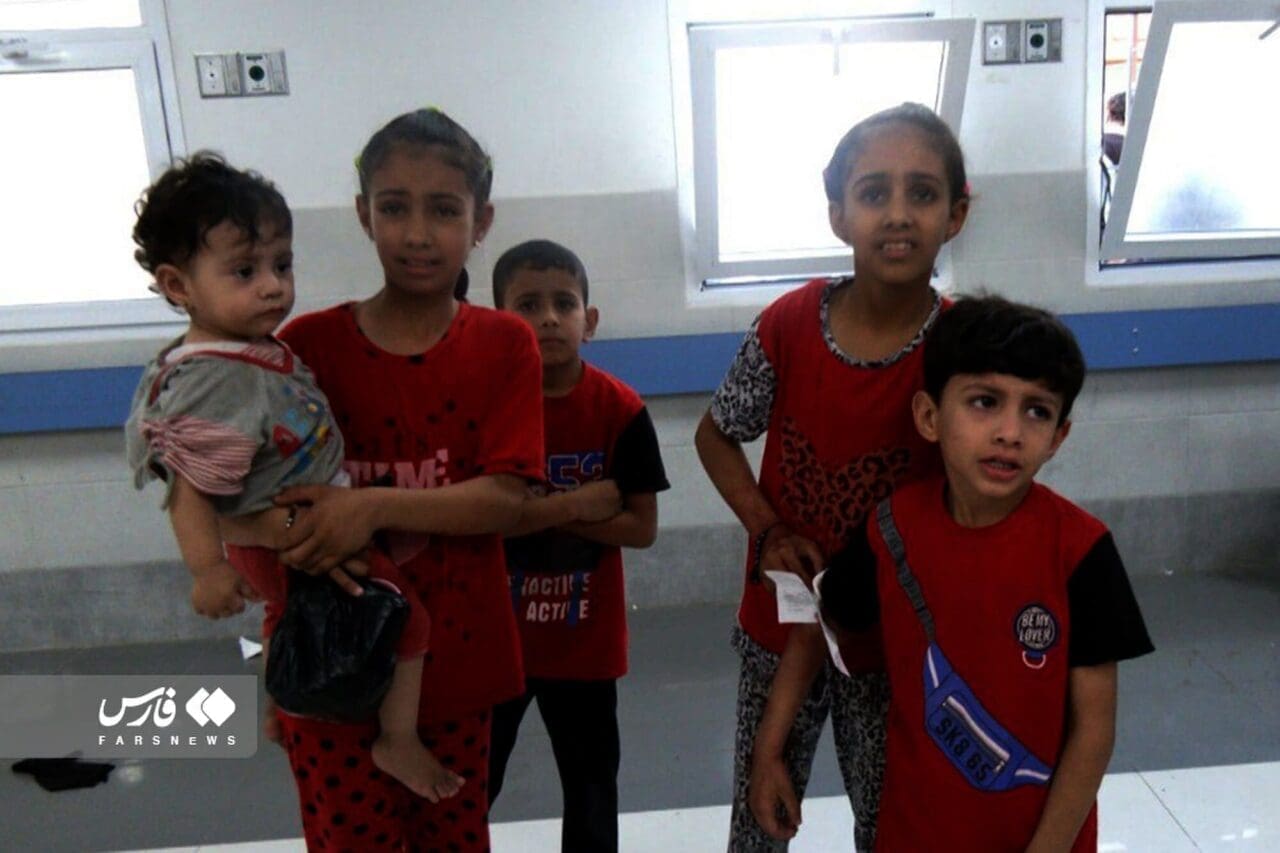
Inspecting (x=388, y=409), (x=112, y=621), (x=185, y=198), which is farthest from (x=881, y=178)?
(x=112, y=621)

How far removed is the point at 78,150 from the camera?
2.70m

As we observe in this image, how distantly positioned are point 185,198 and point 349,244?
72.4 inches

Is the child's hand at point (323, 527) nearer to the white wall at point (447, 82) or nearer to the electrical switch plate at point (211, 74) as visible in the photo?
the white wall at point (447, 82)

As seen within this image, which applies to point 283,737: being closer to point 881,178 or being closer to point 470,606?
point 470,606

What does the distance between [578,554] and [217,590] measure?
0.59m

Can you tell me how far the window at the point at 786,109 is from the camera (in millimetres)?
2518

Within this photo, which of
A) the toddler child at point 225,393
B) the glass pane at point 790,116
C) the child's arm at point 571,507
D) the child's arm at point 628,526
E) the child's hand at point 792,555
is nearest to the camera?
the toddler child at point 225,393

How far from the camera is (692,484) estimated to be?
2.97 meters

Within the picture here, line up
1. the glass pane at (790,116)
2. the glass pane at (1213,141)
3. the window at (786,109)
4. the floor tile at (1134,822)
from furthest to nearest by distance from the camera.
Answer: the glass pane at (1213,141) < the glass pane at (790,116) < the window at (786,109) < the floor tile at (1134,822)

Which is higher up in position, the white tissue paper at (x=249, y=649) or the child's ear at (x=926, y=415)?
the child's ear at (x=926, y=415)

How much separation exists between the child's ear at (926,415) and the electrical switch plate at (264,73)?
2.30 meters

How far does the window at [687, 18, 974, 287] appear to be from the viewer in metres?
2.52

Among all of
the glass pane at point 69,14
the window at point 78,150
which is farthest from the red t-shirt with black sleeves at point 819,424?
the glass pane at point 69,14

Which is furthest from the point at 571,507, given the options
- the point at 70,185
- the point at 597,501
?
the point at 70,185
